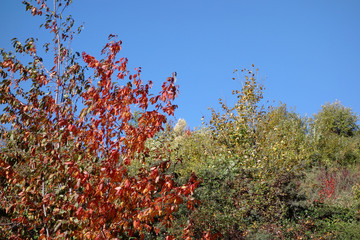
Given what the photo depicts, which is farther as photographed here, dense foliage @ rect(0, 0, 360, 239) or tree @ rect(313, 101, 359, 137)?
tree @ rect(313, 101, 359, 137)

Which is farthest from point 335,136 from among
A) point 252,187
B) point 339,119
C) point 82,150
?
point 82,150

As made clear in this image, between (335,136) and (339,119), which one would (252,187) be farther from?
(339,119)

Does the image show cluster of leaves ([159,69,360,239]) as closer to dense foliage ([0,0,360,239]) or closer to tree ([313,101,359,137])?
dense foliage ([0,0,360,239])

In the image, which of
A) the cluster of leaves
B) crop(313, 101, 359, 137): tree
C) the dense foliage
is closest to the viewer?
the dense foliage

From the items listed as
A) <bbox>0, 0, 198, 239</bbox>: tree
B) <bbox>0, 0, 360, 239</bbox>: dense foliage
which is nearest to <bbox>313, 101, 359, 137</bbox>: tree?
<bbox>0, 0, 360, 239</bbox>: dense foliage

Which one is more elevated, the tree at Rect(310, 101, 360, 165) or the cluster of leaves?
the tree at Rect(310, 101, 360, 165)

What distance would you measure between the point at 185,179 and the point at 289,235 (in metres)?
4.01

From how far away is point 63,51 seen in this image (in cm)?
740

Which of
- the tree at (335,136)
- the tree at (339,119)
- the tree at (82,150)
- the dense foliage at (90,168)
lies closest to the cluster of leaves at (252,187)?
the dense foliage at (90,168)

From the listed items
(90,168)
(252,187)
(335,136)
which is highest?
(335,136)

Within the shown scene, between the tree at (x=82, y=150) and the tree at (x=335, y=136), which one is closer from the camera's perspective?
the tree at (x=82, y=150)

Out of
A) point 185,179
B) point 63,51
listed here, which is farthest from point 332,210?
point 63,51

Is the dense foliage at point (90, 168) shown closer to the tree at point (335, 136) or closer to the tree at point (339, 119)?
the tree at point (335, 136)

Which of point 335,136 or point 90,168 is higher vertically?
point 335,136
